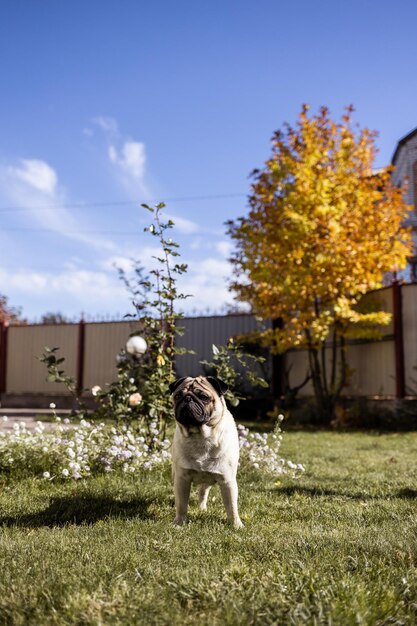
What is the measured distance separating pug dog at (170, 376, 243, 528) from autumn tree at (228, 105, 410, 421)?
6.92m

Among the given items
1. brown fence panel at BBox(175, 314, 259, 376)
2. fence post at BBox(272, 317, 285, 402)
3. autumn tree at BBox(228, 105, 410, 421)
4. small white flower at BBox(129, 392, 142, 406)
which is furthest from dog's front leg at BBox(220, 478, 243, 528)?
brown fence panel at BBox(175, 314, 259, 376)

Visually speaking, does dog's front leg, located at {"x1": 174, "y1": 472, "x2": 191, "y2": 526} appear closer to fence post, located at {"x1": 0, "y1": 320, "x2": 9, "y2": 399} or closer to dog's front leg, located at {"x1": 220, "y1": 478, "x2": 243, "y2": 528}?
dog's front leg, located at {"x1": 220, "y1": 478, "x2": 243, "y2": 528}

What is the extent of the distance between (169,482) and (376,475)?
1928 mm

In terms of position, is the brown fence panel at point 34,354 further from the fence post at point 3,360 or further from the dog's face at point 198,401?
the dog's face at point 198,401

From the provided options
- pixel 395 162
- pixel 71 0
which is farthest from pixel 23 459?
pixel 395 162

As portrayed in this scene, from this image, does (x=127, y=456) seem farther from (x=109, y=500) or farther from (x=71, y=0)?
(x=71, y=0)

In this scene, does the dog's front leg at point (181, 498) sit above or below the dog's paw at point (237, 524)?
above

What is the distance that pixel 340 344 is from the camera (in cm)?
1181

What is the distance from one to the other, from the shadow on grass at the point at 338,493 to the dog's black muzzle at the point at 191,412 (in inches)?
61.5

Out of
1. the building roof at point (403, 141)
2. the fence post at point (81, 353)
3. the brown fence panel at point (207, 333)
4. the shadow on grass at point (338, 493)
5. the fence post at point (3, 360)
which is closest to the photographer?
the shadow on grass at point (338, 493)

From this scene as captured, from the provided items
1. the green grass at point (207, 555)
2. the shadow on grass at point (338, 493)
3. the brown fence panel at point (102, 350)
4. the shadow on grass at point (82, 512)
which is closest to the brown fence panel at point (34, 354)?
the brown fence panel at point (102, 350)

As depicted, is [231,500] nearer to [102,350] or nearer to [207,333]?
[207,333]

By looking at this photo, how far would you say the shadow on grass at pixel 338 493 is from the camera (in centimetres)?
446

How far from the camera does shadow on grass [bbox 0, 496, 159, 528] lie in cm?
366
